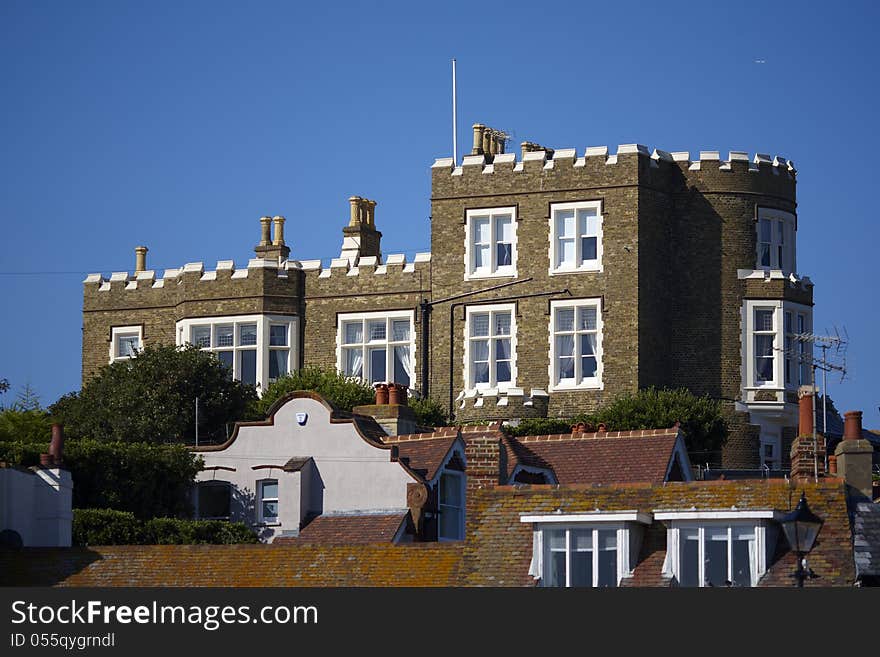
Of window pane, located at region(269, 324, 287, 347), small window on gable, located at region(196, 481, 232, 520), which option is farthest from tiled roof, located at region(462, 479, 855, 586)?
window pane, located at region(269, 324, 287, 347)

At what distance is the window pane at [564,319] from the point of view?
242 feet

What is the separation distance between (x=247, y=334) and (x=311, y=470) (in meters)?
27.3

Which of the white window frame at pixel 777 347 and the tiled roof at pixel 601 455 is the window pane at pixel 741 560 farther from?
the white window frame at pixel 777 347

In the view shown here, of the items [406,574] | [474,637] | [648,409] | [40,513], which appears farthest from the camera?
[648,409]

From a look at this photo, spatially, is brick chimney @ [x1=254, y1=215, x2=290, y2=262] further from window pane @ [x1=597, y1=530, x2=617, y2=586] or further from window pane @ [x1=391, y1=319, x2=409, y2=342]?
window pane @ [x1=597, y1=530, x2=617, y2=586]

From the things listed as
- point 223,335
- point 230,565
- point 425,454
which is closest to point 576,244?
point 223,335

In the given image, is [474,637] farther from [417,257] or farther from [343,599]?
[417,257]

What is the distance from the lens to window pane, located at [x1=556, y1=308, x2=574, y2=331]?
73875mm

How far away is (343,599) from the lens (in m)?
35.2

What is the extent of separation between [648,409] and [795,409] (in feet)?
21.9

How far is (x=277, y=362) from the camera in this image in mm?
78625

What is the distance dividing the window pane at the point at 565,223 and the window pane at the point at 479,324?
3363 millimetres

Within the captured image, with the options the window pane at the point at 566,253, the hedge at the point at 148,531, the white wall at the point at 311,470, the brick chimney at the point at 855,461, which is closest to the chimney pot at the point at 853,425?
the brick chimney at the point at 855,461

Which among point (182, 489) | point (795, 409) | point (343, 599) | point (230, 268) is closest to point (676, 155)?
point (795, 409)
